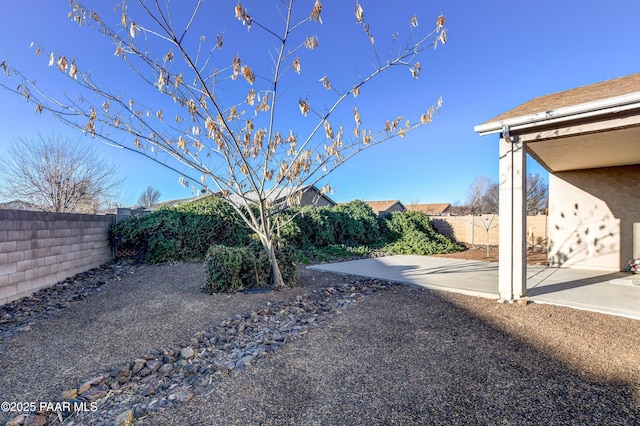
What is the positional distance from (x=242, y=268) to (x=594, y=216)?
804 cm

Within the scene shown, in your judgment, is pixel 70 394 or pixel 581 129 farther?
pixel 581 129

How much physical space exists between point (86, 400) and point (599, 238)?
31.6ft

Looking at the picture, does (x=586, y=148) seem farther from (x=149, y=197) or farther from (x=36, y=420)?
(x=149, y=197)

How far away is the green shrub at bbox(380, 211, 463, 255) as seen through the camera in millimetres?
12148

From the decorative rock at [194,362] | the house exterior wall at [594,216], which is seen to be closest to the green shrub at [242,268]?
the decorative rock at [194,362]

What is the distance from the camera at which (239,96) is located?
14.9ft

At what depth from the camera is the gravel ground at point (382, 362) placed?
6.80 ft

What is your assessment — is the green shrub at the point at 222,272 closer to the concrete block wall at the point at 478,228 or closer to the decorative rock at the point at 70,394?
the decorative rock at the point at 70,394

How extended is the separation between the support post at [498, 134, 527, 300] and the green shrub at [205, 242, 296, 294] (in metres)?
3.47

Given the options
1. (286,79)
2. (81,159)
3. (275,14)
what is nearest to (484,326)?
(286,79)

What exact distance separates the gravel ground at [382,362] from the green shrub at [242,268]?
0.51 meters

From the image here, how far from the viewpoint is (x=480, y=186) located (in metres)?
27.9

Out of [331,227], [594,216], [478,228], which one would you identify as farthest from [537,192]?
[331,227]

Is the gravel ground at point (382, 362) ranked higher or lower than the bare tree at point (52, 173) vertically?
lower
